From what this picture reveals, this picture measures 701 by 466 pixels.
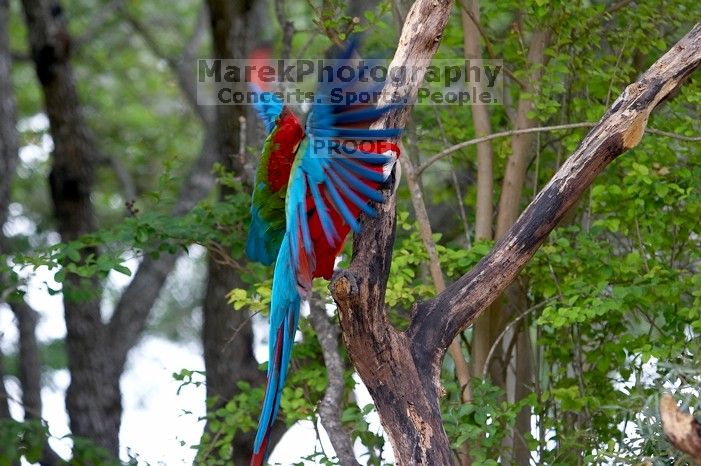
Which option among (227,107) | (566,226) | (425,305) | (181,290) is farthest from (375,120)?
(181,290)

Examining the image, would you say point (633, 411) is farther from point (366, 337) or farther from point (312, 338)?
point (312, 338)

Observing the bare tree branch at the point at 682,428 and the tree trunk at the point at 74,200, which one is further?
the tree trunk at the point at 74,200

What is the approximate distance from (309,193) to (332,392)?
825 mm

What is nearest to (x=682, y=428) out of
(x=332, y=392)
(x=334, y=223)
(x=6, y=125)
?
(x=334, y=223)

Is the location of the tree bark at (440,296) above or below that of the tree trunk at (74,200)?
below

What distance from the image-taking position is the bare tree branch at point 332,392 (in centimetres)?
313

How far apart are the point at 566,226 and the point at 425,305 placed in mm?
1332

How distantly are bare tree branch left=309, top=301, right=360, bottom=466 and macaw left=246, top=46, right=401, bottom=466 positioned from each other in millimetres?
309

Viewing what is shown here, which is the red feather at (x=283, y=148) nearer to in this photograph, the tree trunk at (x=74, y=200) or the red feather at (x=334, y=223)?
the red feather at (x=334, y=223)

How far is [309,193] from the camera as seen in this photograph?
2.71m

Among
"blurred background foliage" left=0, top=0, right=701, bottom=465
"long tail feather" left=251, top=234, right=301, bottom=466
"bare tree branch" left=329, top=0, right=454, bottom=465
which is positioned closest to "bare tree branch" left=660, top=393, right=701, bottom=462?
"blurred background foliage" left=0, top=0, right=701, bottom=465

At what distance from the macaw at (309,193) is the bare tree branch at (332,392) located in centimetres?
31

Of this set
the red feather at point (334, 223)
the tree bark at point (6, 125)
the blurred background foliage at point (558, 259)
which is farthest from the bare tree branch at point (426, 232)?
the tree bark at point (6, 125)

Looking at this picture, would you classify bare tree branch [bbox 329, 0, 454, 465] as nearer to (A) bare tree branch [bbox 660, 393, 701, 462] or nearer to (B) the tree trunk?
(A) bare tree branch [bbox 660, 393, 701, 462]
